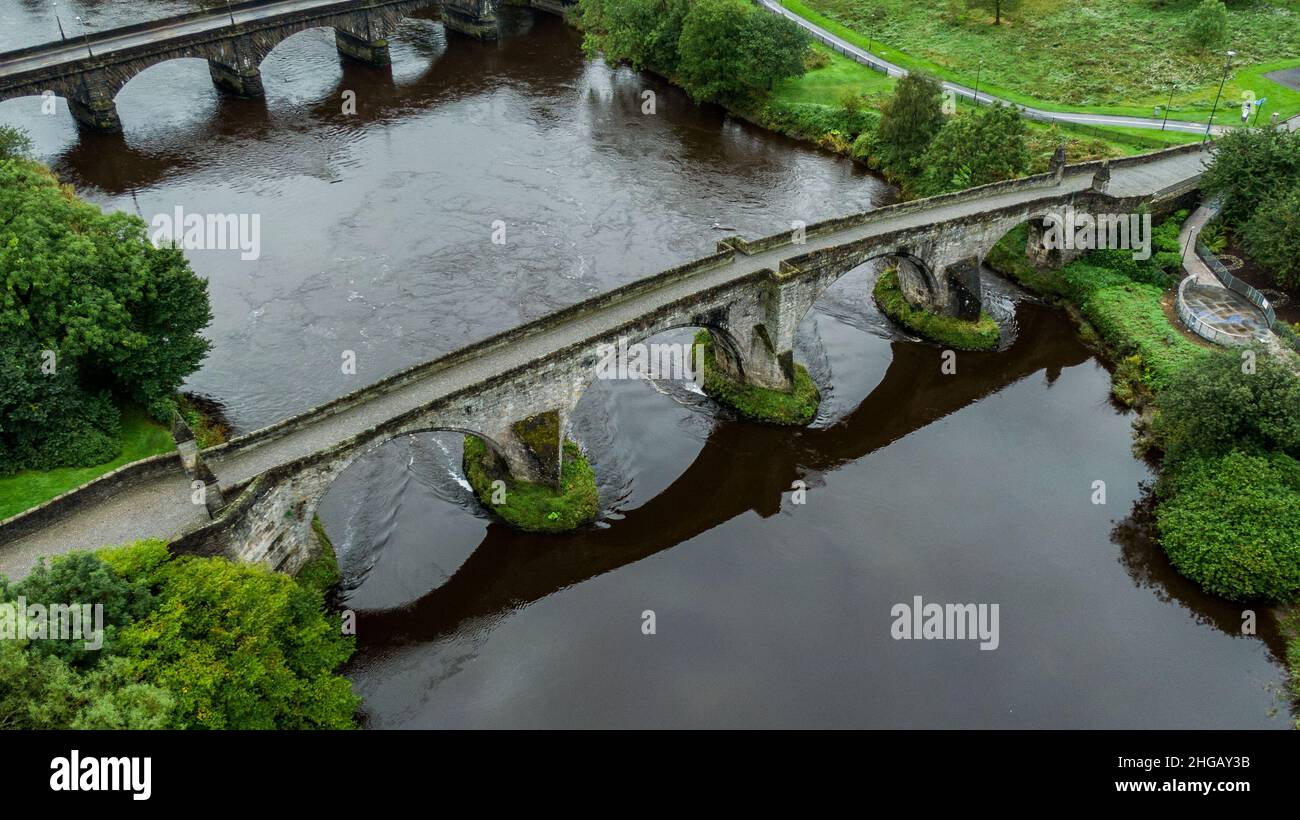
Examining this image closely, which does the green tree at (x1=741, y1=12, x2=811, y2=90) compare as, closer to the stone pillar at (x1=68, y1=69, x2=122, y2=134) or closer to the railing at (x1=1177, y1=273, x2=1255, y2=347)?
the railing at (x1=1177, y1=273, x2=1255, y2=347)

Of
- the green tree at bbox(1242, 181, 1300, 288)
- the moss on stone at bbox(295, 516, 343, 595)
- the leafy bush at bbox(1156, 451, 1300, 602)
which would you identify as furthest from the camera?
the green tree at bbox(1242, 181, 1300, 288)

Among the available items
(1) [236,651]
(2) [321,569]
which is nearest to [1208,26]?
(2) [321,569]

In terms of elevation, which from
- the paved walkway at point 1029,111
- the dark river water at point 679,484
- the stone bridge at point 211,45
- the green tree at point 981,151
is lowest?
the dark river water at point 679,484

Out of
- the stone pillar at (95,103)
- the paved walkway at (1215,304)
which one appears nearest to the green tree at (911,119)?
the paved walkway at (1215,304)

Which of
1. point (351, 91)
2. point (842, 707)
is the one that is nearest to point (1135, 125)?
point (842, 707)

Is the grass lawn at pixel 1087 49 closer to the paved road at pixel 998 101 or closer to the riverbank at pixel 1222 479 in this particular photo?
the paved road at pixel 998 101

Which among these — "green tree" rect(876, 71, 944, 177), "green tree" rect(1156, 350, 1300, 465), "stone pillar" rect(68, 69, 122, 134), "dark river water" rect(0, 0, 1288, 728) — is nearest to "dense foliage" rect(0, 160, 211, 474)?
"dark river water" rect(0, 0, 1288, 728)
